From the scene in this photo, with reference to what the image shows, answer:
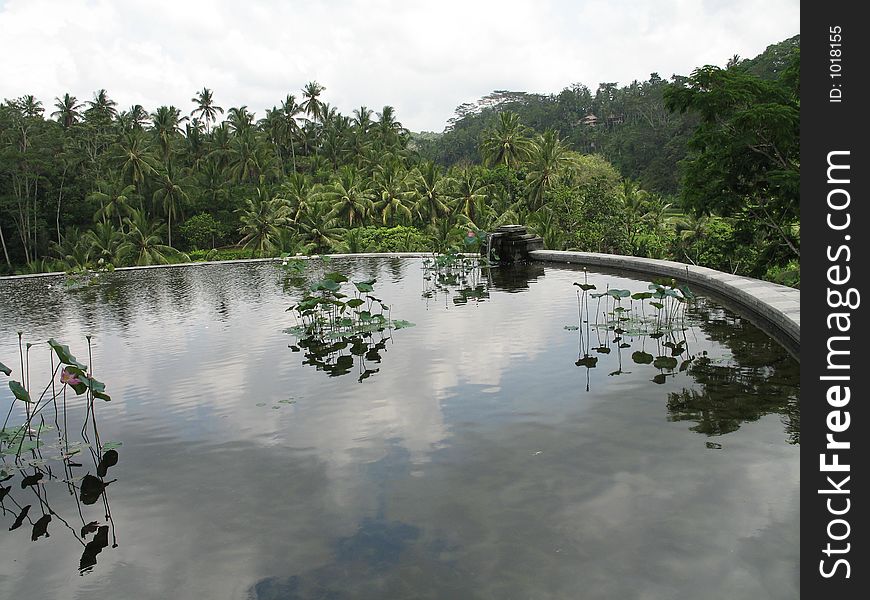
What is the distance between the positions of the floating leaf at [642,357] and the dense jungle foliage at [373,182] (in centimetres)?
500

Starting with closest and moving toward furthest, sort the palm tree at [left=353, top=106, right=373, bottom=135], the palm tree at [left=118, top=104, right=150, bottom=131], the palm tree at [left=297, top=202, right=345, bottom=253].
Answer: the palm tree at [left=297, top=202, right=345, bottom=253] → the palm tree at [left=118, top=104, right=150, bottom=131] → the palm tree at [left=353, top=106, right=373, bottom=135]

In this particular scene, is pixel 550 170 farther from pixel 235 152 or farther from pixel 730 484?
pixel 730 484

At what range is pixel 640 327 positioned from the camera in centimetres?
967

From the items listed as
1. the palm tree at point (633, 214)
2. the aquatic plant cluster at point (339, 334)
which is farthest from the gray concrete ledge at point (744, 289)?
the aquatic plant cluster at point (339, 334)

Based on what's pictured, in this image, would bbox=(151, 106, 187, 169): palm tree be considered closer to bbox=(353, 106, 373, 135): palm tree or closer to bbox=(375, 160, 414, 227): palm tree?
bbox=(353, 106, 373, 135): palm tree

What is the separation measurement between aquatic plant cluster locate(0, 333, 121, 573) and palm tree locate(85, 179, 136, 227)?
4343 cm

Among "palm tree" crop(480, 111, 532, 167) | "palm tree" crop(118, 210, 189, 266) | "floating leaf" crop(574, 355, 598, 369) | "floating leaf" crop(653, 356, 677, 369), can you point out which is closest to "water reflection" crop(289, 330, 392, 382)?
"floating leaf" crop(574, 355, 598, 369)

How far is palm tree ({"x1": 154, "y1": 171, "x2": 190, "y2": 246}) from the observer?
49.8 m

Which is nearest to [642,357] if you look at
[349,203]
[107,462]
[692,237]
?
[107,462]

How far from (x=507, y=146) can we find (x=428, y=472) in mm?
47800

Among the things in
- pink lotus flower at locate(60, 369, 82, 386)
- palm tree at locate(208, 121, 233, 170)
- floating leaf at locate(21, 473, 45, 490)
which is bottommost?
floating leaf at locate(21, 473, 45, 490)

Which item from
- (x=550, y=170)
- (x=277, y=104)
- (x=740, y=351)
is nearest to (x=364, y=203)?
(x=550, y=170)

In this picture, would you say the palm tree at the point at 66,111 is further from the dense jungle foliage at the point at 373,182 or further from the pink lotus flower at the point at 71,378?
the pink lotus flower at the point at 71,378

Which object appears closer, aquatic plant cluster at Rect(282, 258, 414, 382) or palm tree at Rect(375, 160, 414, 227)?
aquatic plant cluster at Rect(282, 258, 414, 382)
